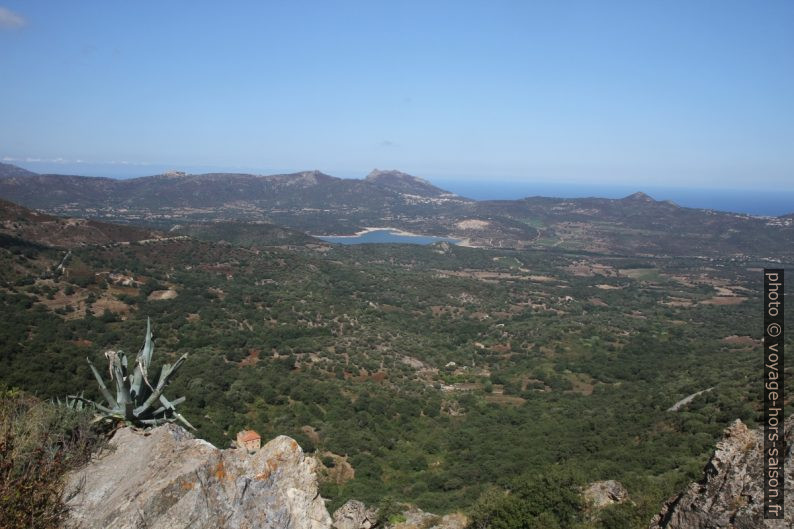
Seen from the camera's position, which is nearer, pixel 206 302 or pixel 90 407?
pixel 90 407

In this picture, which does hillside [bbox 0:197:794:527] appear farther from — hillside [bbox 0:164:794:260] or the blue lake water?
hillside [bbox 0:164:794:260]

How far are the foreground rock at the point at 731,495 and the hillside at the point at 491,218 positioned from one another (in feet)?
→ 427

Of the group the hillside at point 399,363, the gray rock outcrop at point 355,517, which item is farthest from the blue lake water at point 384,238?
the gray rock outcrop at point 355,517

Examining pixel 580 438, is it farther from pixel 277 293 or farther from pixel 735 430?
pixel 277 293

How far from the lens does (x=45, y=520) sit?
4.45 metres

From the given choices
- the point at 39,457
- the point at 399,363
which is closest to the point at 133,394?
the point at 39,457

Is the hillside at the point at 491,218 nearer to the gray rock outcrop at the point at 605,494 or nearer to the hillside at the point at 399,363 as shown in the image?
the hillside at the point at 399,363

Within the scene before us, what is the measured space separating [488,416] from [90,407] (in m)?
27.4

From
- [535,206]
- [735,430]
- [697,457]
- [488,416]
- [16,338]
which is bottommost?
Answer: [488,416]

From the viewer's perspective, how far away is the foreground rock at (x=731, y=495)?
5.25 meters

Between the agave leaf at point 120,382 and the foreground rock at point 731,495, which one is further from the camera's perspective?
the agave leaf at point 120,382

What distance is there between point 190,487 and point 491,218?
165 meters

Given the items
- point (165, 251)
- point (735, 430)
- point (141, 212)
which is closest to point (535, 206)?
point (141, 212)

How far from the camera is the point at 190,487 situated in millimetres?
5043
